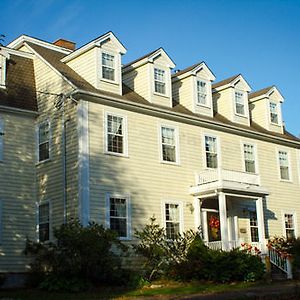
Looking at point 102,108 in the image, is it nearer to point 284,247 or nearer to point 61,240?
point 61,240

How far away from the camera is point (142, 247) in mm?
22797

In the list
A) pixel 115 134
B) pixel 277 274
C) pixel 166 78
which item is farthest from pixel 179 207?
pixel 166 78

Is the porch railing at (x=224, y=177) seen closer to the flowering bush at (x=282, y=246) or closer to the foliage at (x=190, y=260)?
the foliage at (x=190, y=260)

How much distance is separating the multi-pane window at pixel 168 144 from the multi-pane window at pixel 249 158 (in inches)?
214

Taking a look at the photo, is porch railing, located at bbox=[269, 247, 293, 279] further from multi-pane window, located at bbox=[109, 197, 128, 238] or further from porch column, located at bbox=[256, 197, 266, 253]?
multi-pane window, located at bbox=[109, 197, 128, 238]

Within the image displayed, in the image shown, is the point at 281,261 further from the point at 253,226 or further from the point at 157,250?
the point at 157,250

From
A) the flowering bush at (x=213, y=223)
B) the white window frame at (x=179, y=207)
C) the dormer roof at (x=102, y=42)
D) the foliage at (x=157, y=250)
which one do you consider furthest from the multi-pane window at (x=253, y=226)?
the dormer roof at (x=102, y=42)

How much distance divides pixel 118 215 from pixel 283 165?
1282 cm

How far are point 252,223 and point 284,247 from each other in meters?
3.04

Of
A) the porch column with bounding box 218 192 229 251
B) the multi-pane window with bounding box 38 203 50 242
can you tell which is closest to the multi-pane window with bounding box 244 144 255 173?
the porch column with bounding box 218 192 229 251

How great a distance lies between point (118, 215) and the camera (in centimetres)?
2372

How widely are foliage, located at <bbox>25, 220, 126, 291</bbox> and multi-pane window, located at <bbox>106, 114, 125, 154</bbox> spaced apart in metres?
4.32

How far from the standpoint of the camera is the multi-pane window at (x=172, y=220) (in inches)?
1003

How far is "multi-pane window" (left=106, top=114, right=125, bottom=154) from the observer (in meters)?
24.2
